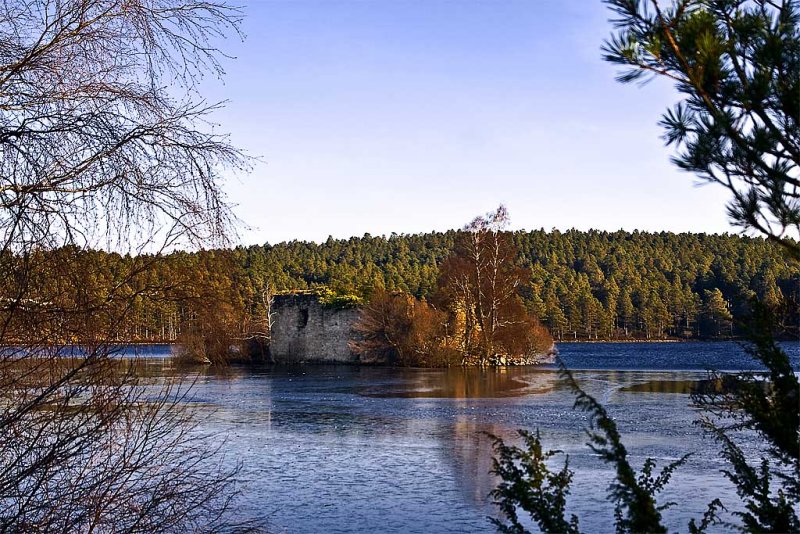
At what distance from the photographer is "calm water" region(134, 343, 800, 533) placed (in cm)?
802

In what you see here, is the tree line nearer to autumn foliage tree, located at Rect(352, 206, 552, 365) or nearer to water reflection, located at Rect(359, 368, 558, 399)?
autumn foliage tree, located at Rect(352, 206, 552, 365)

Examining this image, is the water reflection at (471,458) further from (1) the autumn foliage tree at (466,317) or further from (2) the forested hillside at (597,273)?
(2) the forested hillside at (597,273)

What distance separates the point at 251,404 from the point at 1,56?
1481cm

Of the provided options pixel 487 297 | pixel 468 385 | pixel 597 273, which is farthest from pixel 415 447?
pixel 597 273

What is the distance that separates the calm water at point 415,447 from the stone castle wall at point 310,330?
14.0 m

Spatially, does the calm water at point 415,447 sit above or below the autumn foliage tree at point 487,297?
below

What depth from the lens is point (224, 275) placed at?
4.11 m

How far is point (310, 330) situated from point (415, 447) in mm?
26298

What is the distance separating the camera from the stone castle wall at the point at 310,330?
37.3 metres

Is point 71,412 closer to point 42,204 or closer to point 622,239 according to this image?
point 42,204

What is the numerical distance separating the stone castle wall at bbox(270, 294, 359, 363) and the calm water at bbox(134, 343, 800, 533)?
1400cm

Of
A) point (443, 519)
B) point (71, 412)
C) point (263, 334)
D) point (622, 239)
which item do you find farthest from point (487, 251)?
point (622, 239)

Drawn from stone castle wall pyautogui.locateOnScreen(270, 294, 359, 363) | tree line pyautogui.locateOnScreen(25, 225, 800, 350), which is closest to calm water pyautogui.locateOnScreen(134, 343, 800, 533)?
stone castle wall pyautogui.locateOnScreen(270, 294, 359, 363)

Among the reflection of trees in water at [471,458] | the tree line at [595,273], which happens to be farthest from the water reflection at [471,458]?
the tree line at [595,273]
